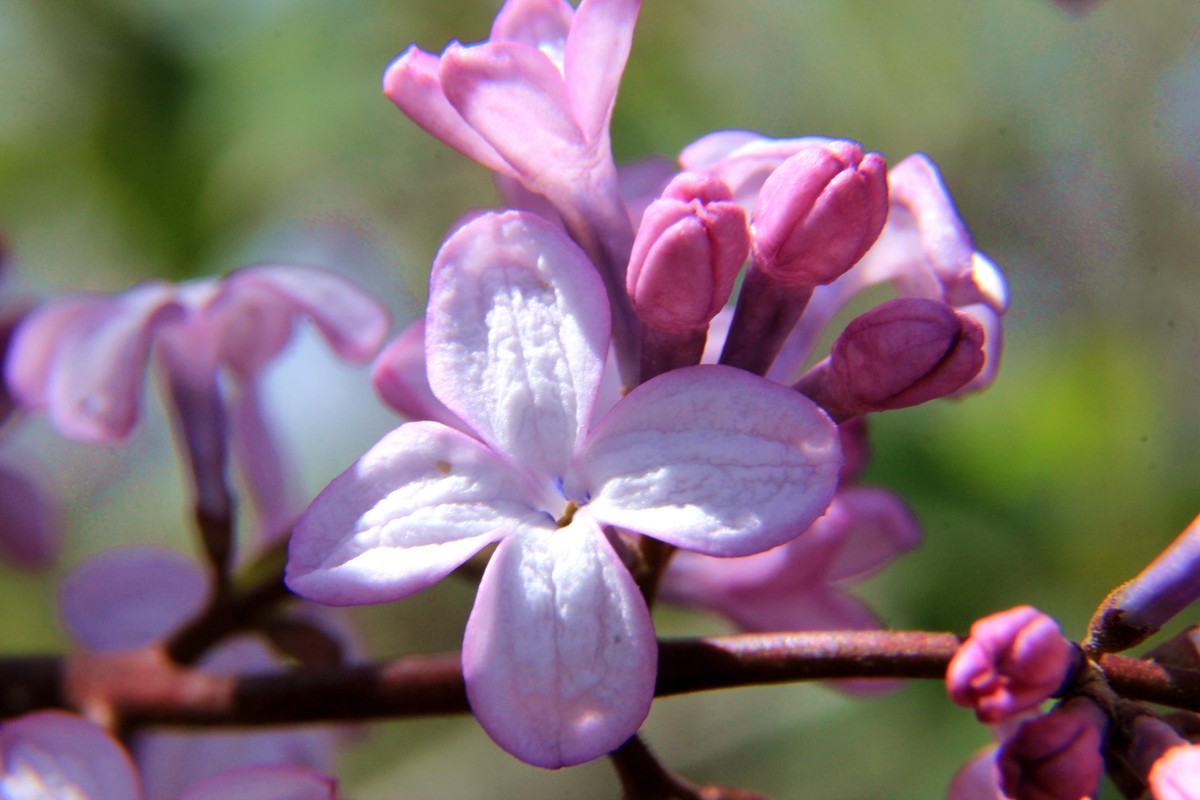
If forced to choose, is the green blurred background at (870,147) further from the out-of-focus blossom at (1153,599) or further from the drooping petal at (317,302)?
the out-of-focus blossom at (1153,599)

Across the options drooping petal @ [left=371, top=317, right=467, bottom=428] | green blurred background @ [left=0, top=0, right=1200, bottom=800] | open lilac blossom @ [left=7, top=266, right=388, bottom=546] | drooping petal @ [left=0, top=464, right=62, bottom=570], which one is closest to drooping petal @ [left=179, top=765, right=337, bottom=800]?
drooping petal @ [left=371, top=317, right=467, bottom=428]

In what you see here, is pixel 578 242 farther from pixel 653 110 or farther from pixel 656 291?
pixel 653 110

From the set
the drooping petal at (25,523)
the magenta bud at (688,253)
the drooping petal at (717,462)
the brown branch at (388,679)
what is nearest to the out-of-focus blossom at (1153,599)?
the brown branch at (388,679)

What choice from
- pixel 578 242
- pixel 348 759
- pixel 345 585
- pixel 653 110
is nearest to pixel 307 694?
pixel 345 585

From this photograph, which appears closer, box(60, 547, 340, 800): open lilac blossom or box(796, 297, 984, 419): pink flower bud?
box(796, 297, 984, 419): pink flower bud

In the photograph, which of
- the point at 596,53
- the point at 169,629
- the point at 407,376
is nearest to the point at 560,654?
the point at 407,376

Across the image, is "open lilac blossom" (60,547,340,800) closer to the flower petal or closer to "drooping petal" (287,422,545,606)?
the flower petal
